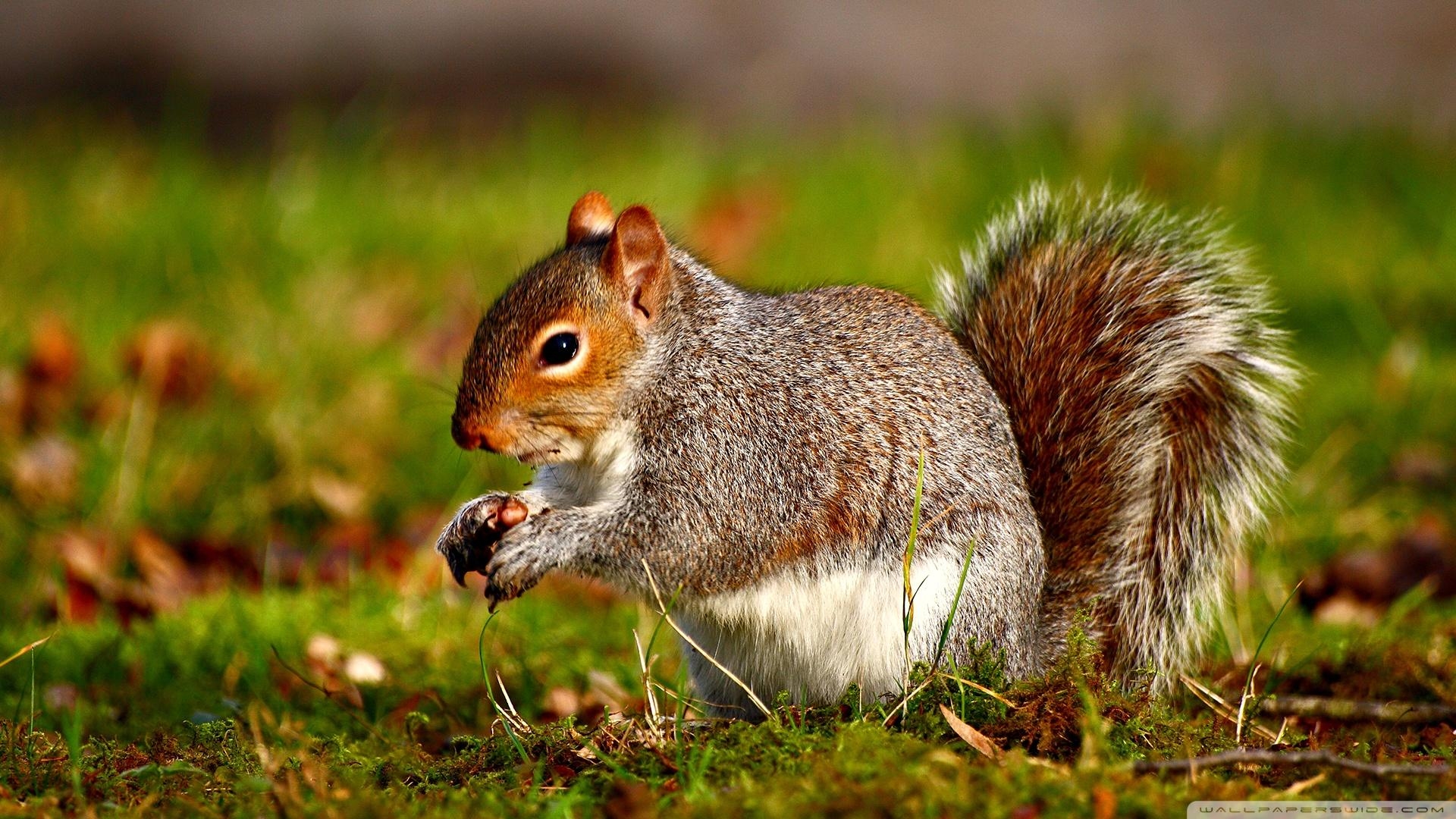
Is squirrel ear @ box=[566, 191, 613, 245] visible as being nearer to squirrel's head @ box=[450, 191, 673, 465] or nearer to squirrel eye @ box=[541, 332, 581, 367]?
squirrel's head @ box=[450, 191, 673, 465]

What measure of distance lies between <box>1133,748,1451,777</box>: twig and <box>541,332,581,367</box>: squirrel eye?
1.02m

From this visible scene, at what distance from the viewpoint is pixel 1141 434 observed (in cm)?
229

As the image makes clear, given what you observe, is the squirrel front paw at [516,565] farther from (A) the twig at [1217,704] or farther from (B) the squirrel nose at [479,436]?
(A) the twig at [1217,704]

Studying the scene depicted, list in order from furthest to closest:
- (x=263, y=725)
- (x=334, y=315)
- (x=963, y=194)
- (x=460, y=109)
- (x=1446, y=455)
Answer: (x=460, y=109), (x=963, y=194), (x=334, y=315), (x=1446, y=455), (x=263, y=725)

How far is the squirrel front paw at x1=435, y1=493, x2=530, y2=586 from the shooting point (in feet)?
7.08

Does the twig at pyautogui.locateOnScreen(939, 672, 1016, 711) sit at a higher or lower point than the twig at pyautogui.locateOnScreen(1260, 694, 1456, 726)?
higher

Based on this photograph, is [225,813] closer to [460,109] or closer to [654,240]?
[654,240]

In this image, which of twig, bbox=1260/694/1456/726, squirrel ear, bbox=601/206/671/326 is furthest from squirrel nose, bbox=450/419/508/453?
twig, bbox=1260/694/1456/726

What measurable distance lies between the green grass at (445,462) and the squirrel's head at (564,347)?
0.43 metres

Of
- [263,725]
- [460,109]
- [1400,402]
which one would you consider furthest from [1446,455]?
[460,109]

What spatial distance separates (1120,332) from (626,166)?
3.29m

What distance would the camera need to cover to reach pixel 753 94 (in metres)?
6.42

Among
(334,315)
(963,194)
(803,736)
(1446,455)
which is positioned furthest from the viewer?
(963,194)

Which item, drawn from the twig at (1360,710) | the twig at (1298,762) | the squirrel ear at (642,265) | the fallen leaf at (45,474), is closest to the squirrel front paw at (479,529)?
the squirrel ear at (642,265)
